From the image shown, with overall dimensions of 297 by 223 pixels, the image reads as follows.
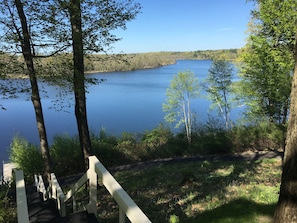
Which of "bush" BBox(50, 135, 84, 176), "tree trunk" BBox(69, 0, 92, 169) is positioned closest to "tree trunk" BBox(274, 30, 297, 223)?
"tree trunk" BBox(69, 0, 92, 169)

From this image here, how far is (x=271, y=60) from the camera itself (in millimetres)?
14469

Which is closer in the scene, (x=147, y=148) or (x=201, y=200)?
(x=201, y=200)

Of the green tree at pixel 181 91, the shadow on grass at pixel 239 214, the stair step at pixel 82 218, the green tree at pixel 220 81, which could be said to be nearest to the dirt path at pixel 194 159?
the shadow on grass at pixel 239 214

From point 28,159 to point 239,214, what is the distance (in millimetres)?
9851

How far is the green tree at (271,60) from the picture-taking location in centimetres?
1143

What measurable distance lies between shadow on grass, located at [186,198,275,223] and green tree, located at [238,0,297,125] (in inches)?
333

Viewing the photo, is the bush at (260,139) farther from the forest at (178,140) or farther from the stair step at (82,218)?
the stair step at (82,218)

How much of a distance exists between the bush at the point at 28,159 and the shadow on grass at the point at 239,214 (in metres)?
8.85

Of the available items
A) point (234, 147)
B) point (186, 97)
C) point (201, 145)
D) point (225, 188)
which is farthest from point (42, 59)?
point (186, 97)

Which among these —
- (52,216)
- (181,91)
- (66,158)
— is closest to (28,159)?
(66,158)

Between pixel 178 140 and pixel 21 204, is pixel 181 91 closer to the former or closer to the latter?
pixel 178 140

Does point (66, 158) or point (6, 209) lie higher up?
point (6, 209)

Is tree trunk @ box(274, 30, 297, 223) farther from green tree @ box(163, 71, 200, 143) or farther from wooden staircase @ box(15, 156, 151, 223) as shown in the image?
green tree @ box(163, 71, 200, 143)

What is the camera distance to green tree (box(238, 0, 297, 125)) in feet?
37.5
